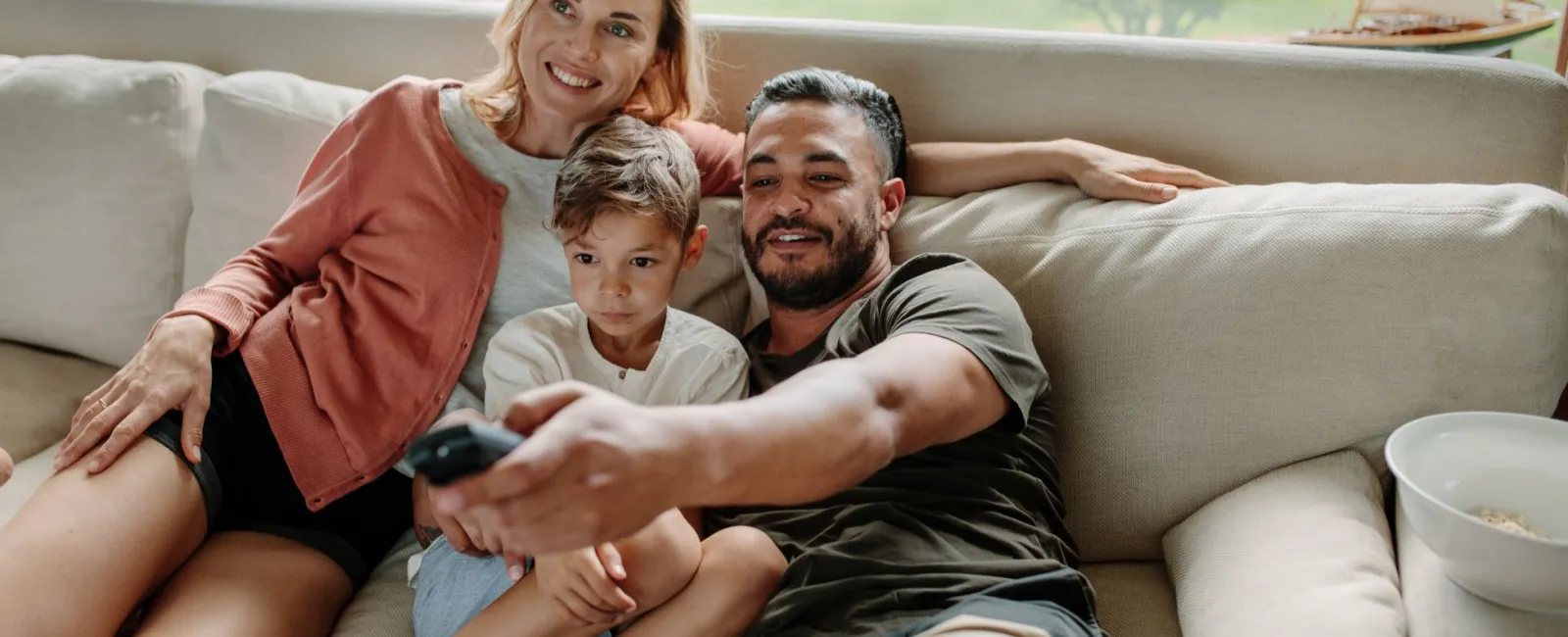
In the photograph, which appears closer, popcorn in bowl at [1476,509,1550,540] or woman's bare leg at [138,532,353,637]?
popcorn in bowl at [1476,509,1550,540]

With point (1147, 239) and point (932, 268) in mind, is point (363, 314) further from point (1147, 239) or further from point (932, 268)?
point (1147, 239)

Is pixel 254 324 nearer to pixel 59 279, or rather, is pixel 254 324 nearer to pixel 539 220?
A: pixel 539 220

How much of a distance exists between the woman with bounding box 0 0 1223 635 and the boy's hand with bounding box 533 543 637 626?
1.41 ft

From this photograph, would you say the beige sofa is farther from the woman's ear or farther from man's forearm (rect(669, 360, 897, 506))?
man's forearm (rect(669, 360, 897, 506))

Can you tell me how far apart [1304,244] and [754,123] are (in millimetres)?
755

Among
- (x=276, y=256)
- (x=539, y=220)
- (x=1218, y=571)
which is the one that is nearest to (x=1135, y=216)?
(x=1218, y=571)

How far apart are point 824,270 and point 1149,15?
4.76 ft

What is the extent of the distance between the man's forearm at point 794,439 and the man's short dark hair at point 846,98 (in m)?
0.63

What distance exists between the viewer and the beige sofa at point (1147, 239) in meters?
1.43

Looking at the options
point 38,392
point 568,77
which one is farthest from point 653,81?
point 38,392

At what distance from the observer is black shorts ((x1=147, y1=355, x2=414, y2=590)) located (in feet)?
5.14

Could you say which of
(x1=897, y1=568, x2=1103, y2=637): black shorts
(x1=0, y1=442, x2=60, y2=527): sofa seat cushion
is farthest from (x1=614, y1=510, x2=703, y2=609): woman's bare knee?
(x1=0, y1=442, x2=60, y2=527): sofa seat cushion

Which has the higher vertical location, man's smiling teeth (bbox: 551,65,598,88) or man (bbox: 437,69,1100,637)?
man's smiling teeth (bbox: 551,65,598,88)

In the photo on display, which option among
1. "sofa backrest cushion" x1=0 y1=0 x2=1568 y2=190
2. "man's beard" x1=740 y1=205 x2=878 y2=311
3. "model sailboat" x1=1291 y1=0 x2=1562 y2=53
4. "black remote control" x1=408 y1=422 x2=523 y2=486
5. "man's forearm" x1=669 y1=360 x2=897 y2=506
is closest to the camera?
"black remote control" x1=408 y1=422 x2=523 y2=486
